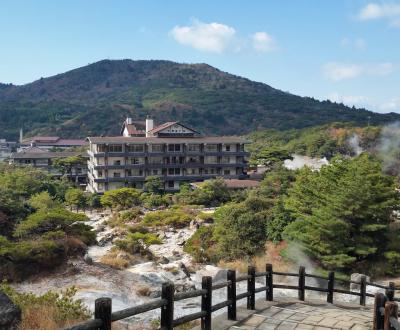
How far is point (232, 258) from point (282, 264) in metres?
3.88

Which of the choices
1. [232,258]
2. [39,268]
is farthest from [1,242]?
[232,258]

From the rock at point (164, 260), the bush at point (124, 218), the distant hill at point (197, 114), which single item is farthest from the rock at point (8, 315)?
the distant hill at point (197, 114)

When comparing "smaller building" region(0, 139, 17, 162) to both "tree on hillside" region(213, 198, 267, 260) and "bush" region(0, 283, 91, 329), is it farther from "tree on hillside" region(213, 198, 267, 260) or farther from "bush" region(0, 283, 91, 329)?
"bush" region(0, 283, 91, 329)

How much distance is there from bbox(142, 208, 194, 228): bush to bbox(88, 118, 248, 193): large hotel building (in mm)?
17823

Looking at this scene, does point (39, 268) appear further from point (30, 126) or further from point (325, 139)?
point (30, 126)

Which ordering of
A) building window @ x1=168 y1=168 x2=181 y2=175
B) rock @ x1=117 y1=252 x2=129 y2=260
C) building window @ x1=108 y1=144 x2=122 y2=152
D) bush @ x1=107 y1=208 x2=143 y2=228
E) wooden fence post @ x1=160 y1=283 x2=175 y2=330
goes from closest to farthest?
wooden fence post @ x1=160 y1=283 x2=175 y2=330, rock @ x1=117 y1=252 x2=129 y2=260, bush @ x1=107 y1=208 x2=143 y2=228, building window @ x1=108 y1=144 x2=122 y2=152, building window @ x1=168 y1=168 x2=181 y2=175

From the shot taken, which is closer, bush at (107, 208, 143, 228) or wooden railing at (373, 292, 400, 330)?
wooden railing at (373, 292, 400, 330)

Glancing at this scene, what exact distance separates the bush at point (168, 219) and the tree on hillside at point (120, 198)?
7705mm

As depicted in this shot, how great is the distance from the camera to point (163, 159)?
54125 millimetres

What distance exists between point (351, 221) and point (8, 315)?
14821 millimetres

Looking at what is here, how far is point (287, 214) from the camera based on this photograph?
2177 centimetres

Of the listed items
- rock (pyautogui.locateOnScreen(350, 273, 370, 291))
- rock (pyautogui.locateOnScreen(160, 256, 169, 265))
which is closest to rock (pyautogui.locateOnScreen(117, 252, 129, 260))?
rock (pyautogui.locateOnScreen(160, 256, 169, 265))

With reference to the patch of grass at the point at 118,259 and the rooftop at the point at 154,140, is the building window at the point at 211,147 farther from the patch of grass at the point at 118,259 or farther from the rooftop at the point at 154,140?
the patch of grass at the point at 118,259

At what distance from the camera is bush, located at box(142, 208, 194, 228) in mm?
34312
